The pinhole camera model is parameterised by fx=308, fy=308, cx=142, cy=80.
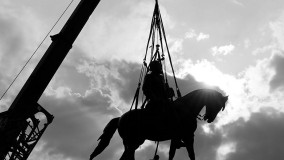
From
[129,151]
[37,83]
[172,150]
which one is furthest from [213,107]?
[37,83]

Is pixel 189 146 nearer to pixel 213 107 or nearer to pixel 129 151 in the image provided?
pixel 213 107

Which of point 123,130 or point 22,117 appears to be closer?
point 123,130

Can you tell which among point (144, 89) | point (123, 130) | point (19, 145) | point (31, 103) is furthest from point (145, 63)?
point (19, 145)

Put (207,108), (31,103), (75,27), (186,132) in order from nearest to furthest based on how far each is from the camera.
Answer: (186,132) → (207,108) → (31,103) → (75,27)

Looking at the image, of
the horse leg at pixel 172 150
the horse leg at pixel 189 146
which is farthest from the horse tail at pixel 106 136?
the horse leg at pixel 189 146

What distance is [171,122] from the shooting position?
789 cm

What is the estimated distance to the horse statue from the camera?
7844mm

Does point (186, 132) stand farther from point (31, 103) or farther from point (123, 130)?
point (31, 103)

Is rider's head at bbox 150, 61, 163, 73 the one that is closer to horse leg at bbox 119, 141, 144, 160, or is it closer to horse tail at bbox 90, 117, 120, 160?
horse tail at bbox 90, 117, 120, 160

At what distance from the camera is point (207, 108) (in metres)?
8.33

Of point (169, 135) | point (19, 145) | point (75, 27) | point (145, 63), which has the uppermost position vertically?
point (75, 27)

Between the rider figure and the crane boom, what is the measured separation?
10.9 feet

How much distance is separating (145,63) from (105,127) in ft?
7.15

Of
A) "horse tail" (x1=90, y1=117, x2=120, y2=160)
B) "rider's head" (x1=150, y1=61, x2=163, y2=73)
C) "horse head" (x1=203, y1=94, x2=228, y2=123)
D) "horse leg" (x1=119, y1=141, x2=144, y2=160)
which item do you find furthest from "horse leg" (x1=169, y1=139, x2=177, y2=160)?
"rider's head" (x1=150, y1=61, x2=163, y2=73)
